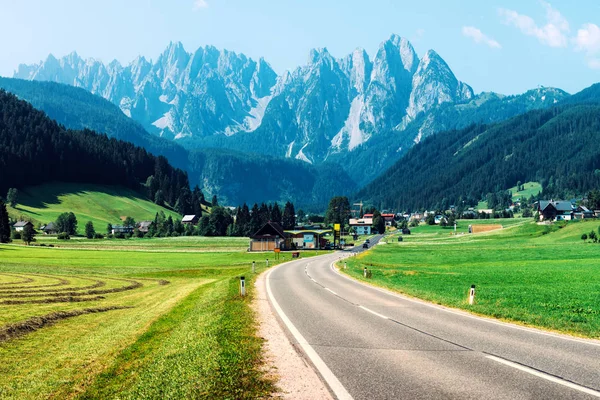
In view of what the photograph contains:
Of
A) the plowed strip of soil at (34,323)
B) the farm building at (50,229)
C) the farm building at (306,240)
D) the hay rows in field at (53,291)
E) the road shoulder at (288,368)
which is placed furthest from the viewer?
the farm building at (50,229)

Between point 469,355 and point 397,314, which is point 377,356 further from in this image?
point 397,314

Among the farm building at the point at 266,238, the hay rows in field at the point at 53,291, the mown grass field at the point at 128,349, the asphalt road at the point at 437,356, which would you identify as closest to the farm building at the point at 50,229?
the farm building at the point at 266,238

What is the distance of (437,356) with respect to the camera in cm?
1264

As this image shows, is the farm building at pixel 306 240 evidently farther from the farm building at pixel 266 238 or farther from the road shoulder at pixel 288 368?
the road shoulder at pixel 288 368

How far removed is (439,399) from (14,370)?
42.9 ft

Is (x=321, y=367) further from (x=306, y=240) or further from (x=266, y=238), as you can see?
(x=306, y=240)

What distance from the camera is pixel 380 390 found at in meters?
9.61

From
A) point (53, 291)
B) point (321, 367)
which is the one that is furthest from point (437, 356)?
point (53, 291)

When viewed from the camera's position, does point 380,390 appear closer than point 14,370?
Yes

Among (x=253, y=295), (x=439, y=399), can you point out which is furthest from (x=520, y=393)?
(x=253, y=295)

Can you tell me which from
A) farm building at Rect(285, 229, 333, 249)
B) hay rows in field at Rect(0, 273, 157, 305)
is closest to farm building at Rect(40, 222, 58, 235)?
farm building at Rect(285, 229, 333, 249)

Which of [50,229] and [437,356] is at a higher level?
[50,229]

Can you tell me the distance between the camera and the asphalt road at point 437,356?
9.66 metres

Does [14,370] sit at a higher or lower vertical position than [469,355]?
lower
